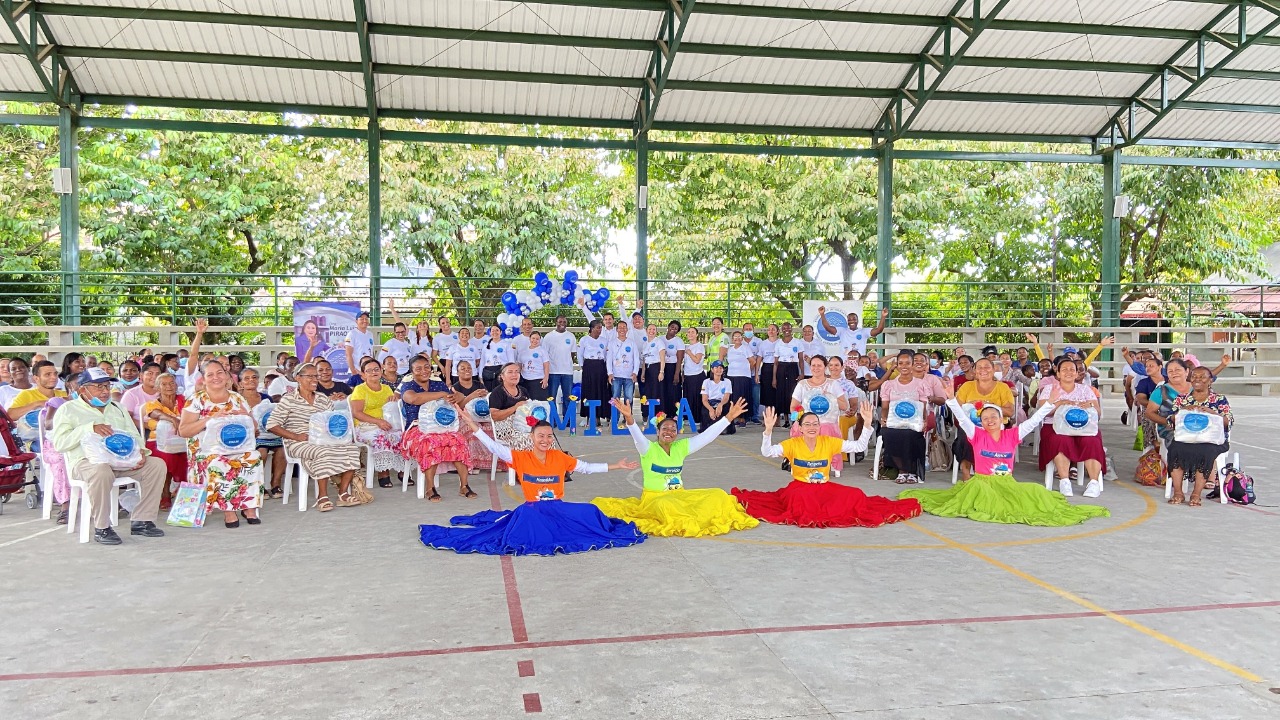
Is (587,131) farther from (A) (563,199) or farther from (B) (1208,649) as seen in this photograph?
(B) (1208,649)

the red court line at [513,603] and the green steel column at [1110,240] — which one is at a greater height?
the green steel column at [1110,240]

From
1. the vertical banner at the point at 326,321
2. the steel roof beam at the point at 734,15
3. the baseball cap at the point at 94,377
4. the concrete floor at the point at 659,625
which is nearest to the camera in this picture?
the concrete floor at the point at 659,625

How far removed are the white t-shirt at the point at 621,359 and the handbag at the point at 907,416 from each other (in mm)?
5172

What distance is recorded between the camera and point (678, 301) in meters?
22.1

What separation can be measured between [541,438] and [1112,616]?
13.8 ft

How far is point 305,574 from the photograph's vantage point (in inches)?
249

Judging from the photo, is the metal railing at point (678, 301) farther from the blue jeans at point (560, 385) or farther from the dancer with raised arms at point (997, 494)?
the dancer with raised arms at point (997, 494)

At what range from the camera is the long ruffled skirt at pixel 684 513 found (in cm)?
753

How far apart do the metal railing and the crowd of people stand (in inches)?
349

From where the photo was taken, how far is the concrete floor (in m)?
4.21

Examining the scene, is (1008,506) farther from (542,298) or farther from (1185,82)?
(1185,82)

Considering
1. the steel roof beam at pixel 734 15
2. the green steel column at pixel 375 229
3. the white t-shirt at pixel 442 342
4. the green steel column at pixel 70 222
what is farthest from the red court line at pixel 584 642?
the green steel column at pixel 70 222

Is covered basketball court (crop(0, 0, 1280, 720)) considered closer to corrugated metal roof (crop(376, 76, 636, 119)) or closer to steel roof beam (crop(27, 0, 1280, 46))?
steel roof beam (crop(27, 0, 1280, 46))

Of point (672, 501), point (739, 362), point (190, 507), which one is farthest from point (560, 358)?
point (190, 507)
